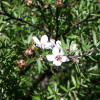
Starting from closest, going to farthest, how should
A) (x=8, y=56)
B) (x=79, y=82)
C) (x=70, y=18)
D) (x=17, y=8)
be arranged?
(x=8, y=56)
(x=79, y=82)
(x=70, y=18)
(x=17, y=8)

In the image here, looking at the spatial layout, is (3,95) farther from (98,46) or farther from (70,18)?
(70,18)

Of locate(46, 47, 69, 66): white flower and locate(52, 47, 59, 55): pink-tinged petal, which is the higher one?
locate(52, 47, 59, 55): pink-tinged petal

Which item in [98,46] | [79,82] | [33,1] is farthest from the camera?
[33,1]

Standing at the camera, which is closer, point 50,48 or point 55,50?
point 55,50

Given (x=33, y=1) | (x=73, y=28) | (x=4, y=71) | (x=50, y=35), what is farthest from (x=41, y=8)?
(x=4, y=71)

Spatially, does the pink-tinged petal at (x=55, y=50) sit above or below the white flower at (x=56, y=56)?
above

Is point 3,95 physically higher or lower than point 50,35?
lower

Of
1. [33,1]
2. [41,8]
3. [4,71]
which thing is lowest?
[4,71]

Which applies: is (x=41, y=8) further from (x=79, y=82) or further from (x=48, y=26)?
(x=79, y=82)

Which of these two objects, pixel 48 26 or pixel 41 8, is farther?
pixel 48 26
